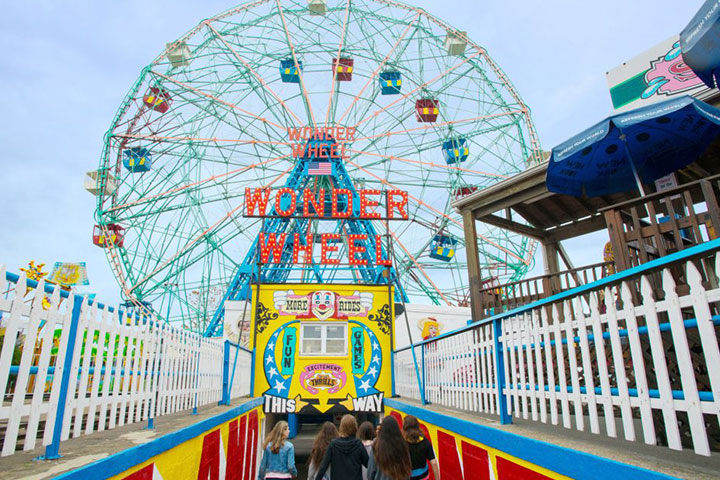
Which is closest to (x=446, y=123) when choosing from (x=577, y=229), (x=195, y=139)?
(x=195, y=139)

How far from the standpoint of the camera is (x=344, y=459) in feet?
13.9

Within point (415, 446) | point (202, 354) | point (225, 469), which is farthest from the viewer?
point (202, 354)

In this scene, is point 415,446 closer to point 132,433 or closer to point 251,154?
point 132,433

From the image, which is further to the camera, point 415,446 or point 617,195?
point 617,195

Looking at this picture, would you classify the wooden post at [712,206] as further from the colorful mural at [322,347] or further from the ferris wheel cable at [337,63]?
the ferris wheel cable at [337,63]

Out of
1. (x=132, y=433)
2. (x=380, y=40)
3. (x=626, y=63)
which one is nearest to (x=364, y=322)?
(x=132, y=433)

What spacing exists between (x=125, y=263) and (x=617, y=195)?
2373cm

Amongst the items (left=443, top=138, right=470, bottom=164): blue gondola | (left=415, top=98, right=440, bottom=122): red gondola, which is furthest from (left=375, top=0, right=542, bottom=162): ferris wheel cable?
(left=415, top=98, right=440, bottom=122): red gondola

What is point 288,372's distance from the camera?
10.2 metres

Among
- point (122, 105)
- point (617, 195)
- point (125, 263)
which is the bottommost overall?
point (617, 195)

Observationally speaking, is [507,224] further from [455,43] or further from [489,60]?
[489,60]

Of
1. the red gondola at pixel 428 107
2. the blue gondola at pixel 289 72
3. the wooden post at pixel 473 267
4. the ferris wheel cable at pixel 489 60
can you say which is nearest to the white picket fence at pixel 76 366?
the wooden post at pixel 473 267

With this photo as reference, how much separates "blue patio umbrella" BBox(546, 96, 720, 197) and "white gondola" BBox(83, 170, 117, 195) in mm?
24006

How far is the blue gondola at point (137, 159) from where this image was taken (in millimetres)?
24266
